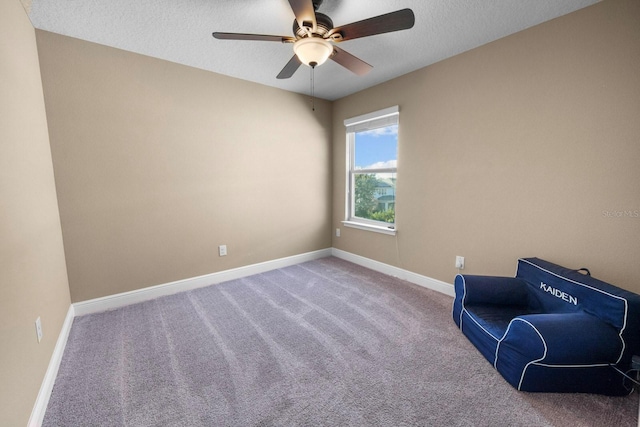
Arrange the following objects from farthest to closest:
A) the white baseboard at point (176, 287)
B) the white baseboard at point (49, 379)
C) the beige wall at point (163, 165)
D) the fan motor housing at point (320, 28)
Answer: the white baseboard at point (176, 287) < the beige wall at point (163, 165) < the fan motor housing at point (320, 28) < the white baseboard at point (49, 379)

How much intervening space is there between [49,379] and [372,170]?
359cm

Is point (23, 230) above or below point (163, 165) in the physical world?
below

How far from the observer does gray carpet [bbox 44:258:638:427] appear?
141 centimetres

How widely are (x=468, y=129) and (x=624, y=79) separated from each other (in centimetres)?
103

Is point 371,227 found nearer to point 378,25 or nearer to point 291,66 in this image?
point 291,66

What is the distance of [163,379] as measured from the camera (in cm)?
168

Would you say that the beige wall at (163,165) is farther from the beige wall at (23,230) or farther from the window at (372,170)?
the window at (372,170)

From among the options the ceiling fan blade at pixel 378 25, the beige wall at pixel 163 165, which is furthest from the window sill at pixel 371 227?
Result: the ceiling fan blade at pixel 378 25

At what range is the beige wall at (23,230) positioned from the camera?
1.23 m

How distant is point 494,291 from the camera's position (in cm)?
207

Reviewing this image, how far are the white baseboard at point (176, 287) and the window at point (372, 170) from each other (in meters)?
1.12

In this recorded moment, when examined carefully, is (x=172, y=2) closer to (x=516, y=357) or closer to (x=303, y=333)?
(x=303, y=333)

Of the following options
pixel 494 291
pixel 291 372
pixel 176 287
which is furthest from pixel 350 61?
pixel 176 287

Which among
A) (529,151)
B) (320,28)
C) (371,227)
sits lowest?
(371,227)
